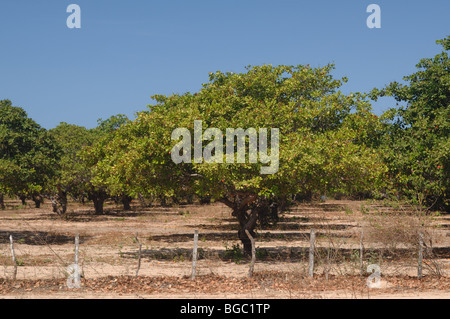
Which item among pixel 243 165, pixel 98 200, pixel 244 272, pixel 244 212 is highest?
pixel 243 165

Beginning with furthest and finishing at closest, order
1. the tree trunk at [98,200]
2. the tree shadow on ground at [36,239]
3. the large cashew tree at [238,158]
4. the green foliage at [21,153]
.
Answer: the tree trunk at [98,200], the green foliage at [21,153], the tree shadow on ground at [36,239], the large cashew tree at [238,158]

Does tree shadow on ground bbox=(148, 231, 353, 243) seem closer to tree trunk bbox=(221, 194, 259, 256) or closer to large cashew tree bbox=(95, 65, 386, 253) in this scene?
tree trunk bbox=(221, 194, 259, 256)

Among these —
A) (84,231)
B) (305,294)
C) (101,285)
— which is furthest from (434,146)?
(84,231)

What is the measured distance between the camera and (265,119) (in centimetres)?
2048

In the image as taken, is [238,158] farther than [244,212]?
No

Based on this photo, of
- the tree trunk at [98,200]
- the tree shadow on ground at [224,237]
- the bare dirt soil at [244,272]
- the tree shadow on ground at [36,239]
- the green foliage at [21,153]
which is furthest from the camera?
the tree trunk at [98,200]

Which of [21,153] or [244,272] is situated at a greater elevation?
[21,153]

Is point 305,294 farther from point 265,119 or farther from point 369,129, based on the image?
point 369,129

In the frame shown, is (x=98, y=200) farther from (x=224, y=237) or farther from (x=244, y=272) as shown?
(x=244, y=272)

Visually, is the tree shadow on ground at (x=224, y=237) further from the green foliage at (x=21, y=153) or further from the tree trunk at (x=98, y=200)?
the tree trunk at (x=98, y=200)

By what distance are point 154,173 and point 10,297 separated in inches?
350

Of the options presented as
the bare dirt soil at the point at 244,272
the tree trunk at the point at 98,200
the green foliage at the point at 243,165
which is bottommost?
the tree trunk at the point at 98,200

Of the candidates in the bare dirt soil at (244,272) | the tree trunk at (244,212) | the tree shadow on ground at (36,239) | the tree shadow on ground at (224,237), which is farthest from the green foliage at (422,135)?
the tree shadow on ground at (36,239)

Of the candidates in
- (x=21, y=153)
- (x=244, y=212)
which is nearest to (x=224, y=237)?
(x=244, y=212)
